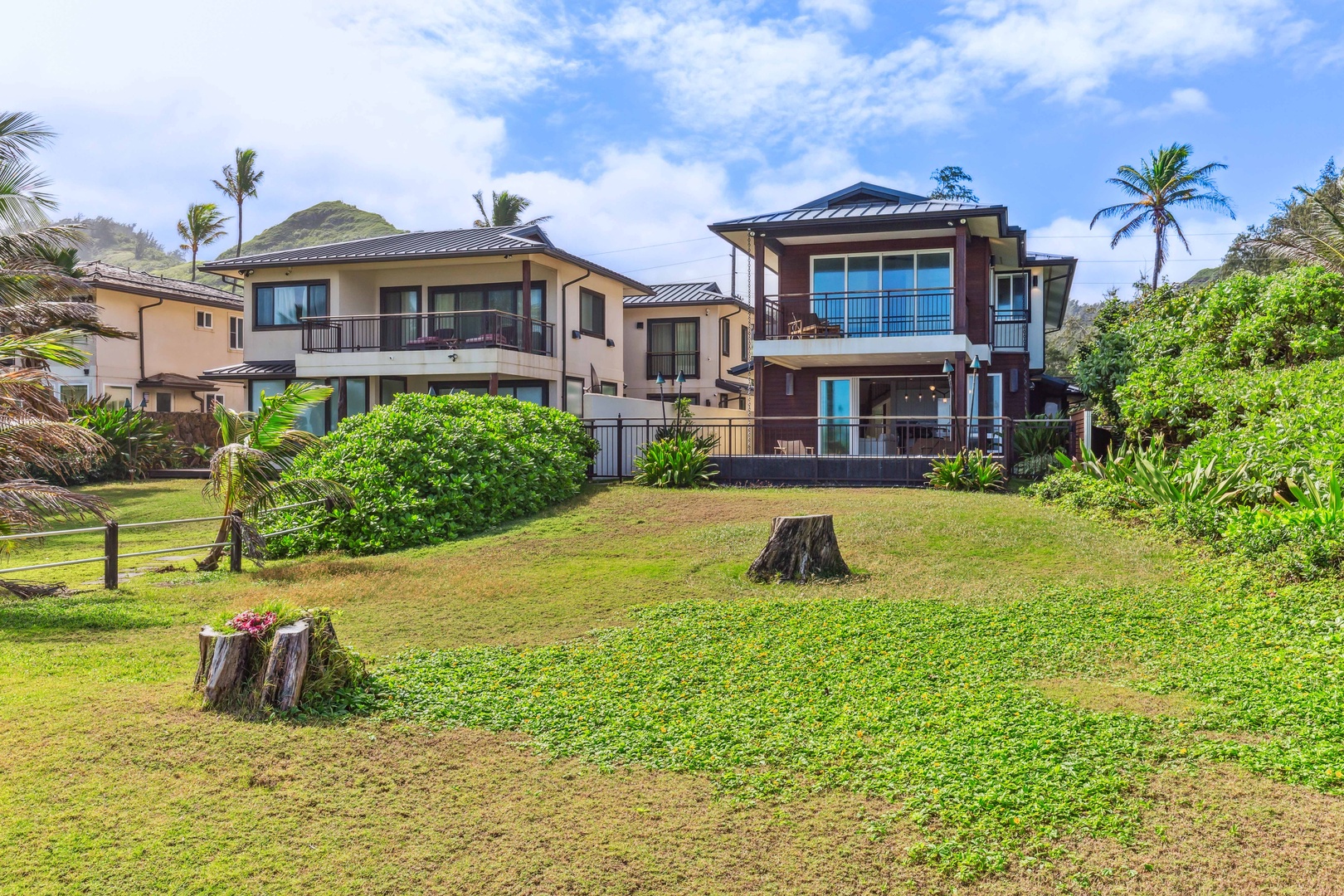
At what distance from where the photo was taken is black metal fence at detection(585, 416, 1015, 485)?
18.4 metres

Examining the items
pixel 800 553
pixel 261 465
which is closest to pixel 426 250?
pixel 261 465

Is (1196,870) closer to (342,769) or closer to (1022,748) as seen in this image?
(1022,748)

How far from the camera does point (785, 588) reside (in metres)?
9.92

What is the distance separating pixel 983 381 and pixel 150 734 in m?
21.1

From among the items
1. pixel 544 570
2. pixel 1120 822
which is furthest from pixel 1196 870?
pixel 544 570

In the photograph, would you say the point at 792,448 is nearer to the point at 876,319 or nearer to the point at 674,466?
the point at 876,319

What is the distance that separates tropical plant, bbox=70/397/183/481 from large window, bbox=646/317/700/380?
14960 mm

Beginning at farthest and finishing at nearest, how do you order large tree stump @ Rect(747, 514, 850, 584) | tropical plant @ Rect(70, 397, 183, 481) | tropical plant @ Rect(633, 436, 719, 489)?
tropical plant @ Rect(70, 397, 183, 481) → tropical plant @ Rect(633, 436, 719, 489) → large tree stump @ Rect(747, 514, 850, 584)

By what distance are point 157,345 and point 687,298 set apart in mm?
17350

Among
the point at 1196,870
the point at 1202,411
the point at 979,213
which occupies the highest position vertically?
the point at 979,213

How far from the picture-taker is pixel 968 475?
1739cm

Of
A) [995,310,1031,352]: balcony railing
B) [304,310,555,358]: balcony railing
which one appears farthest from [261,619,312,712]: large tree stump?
[995,310,1031,352]: balcony railing

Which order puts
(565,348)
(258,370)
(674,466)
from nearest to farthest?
1. (674,466)
2. (565,348)
3. (258,370)

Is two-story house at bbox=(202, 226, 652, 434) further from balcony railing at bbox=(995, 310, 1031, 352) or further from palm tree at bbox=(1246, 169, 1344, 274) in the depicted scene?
palm tree at bbox=(1246, 169, 1344, 274)
